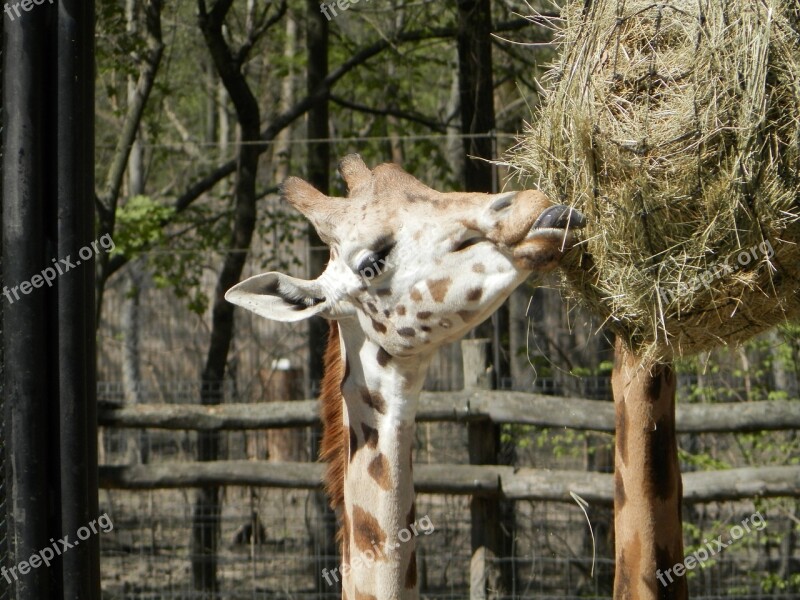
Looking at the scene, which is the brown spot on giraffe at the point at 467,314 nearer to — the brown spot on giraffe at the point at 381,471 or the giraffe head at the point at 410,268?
the giraffe head at the point at 410,268

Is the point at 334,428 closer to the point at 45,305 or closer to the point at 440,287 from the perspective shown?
the point at 440,287

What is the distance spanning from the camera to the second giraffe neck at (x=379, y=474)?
2762 millimetres

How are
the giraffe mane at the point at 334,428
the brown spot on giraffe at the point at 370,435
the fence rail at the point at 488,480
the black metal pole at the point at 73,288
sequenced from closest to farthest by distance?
the black metal pole at the point at 73,288 < the brown spot on giraffe at the point at 370,435 < the giraffe mane at the point at 334,428 < the fence rail at the point at 488,480

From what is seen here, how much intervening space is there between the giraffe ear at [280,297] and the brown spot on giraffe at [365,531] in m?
0.56

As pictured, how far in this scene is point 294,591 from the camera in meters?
6.14

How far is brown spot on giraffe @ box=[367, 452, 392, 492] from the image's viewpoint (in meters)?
2.78

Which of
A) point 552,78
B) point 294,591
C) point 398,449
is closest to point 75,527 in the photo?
point 398,449

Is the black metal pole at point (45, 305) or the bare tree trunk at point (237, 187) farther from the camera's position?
the bare tree trunk at point (237, 187)

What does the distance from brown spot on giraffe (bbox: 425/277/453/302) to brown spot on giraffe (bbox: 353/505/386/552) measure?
24.4 inches

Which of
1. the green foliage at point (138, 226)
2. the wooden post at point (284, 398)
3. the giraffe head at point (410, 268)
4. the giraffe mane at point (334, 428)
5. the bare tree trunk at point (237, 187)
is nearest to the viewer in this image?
the giraffe head at point (410, 268)

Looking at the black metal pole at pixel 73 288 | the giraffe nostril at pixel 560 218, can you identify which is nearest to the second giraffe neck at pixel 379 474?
the giraffe nostril at pixel 560 218

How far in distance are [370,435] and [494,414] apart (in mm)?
2323

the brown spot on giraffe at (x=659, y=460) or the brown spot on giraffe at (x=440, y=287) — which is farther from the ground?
the brown spot on giraffe at (x=440, y=287)

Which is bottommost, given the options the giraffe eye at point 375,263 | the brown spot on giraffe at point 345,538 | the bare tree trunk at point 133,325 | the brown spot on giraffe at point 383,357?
the brown spot on giraffe at point 345,538
